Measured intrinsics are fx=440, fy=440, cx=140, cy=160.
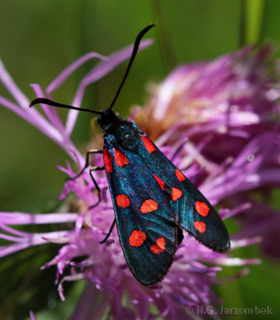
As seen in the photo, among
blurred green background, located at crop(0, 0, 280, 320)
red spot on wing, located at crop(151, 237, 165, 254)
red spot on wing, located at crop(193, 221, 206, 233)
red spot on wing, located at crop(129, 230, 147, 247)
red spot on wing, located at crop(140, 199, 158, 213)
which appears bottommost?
red spot on wing, located at crop(151, 237, 165, 254)

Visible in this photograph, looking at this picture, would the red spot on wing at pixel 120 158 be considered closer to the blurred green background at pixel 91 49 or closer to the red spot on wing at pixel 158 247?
the red spot on wing at pixel 158 247

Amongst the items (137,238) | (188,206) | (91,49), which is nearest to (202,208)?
(188,206)

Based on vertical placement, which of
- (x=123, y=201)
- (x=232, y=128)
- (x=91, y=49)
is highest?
(x=91, y=49)

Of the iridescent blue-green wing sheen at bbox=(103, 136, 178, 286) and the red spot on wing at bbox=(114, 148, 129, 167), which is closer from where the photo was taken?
the iridescent blue-green wing sheen at bbox=(103, 136, 178, 286)

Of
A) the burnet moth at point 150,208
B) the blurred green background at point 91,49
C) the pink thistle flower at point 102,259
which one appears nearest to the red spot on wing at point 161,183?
the burnet moth at point 150,208

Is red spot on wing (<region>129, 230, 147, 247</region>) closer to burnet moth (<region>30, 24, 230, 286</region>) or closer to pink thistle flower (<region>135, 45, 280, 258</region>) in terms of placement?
burnet moth (<region>30, 24, 230, 286</region>)

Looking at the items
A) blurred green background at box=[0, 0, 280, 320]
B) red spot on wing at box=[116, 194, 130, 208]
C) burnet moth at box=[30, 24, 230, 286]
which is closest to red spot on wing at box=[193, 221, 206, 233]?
burnet moth at box=[30, 24, 230, 286]

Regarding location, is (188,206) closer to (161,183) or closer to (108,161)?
(161,183)
